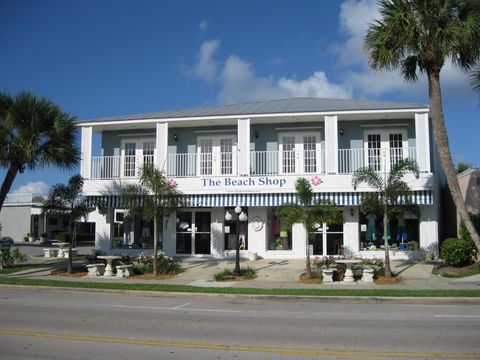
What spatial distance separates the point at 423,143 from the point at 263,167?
7.25 metres

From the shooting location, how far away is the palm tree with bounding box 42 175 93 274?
2089cm

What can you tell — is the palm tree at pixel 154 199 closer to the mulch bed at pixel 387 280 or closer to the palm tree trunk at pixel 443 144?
the mulch bed at pixel 387 280

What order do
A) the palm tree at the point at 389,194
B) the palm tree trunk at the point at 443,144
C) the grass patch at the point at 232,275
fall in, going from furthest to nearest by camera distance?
the grass patch at the point at 232,275
the palm tree at the point at 389,194
the palm tree trunk at the point at 443,144

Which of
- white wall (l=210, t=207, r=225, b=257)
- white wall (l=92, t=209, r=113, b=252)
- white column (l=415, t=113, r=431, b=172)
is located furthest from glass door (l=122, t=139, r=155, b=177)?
white column (l=415, t=113, r=431, b=172)

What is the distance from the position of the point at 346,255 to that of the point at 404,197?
4923 mm

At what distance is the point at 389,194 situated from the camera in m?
18.2

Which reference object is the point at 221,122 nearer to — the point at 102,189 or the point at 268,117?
the point at 268,117

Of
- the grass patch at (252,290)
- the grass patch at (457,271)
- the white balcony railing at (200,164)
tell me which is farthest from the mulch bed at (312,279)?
the white balcony railing at (200,164)

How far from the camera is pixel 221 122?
24.7 m

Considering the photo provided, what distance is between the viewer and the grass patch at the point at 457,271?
18.3 meters

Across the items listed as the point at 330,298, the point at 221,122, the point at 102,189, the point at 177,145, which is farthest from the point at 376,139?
the point at 102,189

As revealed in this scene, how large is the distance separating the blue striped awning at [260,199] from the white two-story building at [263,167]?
5 cm

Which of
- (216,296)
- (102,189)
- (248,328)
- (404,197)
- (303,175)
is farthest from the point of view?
(102,189)

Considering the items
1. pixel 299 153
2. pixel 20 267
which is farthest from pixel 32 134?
pixel 299 153
